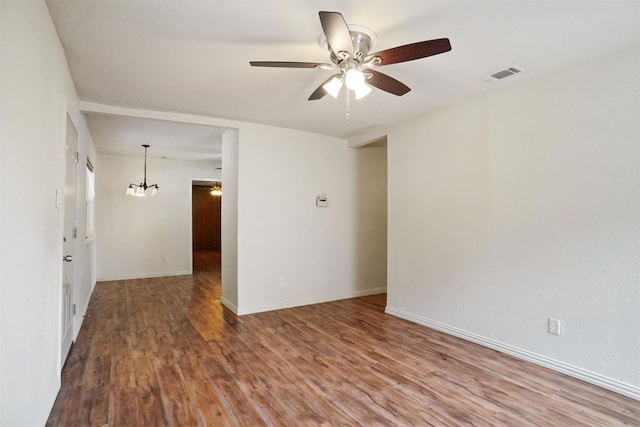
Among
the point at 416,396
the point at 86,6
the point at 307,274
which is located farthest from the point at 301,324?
the point at 86,6

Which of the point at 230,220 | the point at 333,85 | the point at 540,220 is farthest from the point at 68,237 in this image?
the point at 540,220

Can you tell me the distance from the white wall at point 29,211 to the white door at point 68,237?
1.50 feet

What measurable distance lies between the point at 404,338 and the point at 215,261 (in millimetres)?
6857

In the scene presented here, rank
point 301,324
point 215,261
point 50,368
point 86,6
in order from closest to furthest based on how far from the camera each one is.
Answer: point 86,6
point 50,368
point 301,324
point 215,261

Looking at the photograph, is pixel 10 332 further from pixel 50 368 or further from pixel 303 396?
pixel 303 396

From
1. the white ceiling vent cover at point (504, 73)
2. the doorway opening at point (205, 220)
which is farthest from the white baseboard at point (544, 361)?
the doorway opening at point (205, 220)

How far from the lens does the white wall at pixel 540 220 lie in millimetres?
2434

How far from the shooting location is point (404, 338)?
3516 mm

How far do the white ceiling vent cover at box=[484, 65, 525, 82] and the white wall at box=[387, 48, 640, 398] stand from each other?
10.9 inches

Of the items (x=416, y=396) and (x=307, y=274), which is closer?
(x=416, y=396)

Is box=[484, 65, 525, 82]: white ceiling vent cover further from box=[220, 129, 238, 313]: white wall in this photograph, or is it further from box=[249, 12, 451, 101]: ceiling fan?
box=[220, 129, 238, 313]: white wall

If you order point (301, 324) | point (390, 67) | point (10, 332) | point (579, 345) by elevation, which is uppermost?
point (390, 67)

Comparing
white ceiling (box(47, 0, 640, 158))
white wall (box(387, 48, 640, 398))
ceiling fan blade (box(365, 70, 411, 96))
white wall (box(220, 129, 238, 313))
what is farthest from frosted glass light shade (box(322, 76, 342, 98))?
white wall (box(220, 129, 238, 313))

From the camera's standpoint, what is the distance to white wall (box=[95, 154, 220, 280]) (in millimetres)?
6559
